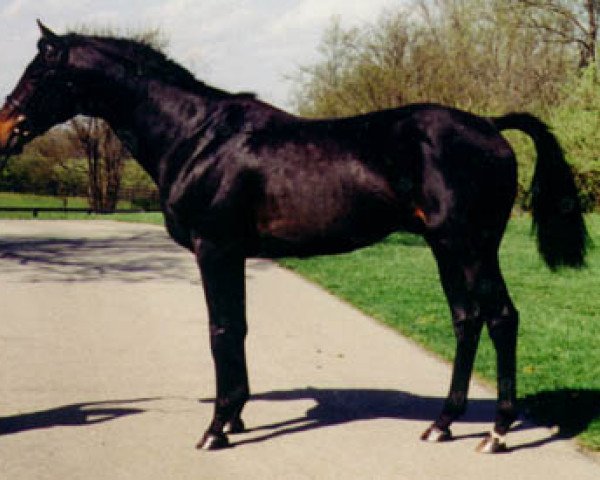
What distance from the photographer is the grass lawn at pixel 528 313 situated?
5.98 meters

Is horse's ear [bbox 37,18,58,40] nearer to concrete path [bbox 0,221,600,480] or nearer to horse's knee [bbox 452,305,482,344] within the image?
concrete path [bbox 0,221,600,480]

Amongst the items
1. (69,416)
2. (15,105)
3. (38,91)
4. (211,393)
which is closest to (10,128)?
(15,105)

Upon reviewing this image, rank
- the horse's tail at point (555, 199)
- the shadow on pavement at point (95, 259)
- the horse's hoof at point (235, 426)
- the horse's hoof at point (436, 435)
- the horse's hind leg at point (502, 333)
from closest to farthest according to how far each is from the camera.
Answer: the horse's hind leg at point (502, 333) < the horse's hoof at point (436, 435) < the horse's hoof at point (235, 426) < the horse's tail at point (555, 199) < the shadow on pavement at point (95, 259)

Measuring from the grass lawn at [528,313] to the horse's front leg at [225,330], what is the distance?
2.00 meters

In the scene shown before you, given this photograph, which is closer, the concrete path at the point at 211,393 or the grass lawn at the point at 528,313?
the concrete path at the point at 211,393

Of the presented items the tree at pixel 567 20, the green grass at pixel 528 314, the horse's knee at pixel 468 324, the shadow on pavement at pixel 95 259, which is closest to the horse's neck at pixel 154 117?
the horse's knee at pixel 468 324

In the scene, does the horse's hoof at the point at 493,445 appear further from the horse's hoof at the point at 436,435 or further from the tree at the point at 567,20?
the tree at the point at 567,20

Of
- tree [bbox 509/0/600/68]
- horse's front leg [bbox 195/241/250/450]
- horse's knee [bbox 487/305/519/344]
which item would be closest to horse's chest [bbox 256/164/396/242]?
horse's front leg [bbox 195/241/250/450]

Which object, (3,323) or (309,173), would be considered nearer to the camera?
(309,173)

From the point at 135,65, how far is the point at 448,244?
2.19 metres

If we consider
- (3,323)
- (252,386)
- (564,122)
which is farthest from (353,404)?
(564,122)

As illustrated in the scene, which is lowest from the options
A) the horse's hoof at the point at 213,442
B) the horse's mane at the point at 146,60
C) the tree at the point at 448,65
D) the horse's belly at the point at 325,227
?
the horse's hoof at the point at 213,442

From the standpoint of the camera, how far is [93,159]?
48094mm

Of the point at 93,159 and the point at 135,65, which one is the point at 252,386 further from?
the point at 93,159
